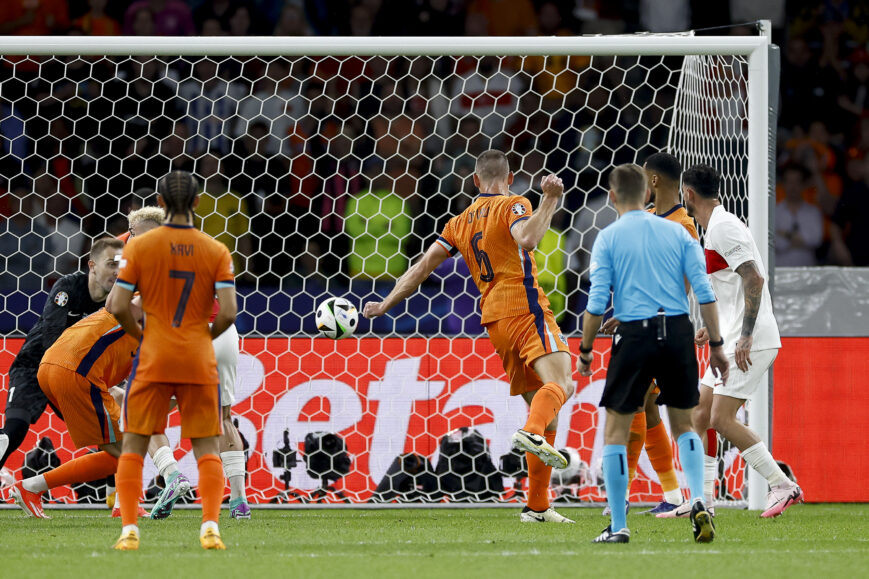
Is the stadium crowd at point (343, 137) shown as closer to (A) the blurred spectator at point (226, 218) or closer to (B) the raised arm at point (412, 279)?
(A) the blurred spectator at point (226, 218)

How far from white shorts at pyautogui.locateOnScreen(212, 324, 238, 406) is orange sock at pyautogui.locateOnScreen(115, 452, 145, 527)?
1.83 m

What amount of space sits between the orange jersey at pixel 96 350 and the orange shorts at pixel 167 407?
1.83 m

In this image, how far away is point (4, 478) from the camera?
736 centimetres

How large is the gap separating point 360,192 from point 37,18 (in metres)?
4.45

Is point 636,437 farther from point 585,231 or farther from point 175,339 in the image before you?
point 175,339

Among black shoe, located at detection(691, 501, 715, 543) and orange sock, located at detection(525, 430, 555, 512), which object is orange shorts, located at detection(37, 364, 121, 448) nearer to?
orange sock, located at detection(525, 430, 555, 512)

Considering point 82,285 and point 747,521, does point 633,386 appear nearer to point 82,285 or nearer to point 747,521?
point 747,521

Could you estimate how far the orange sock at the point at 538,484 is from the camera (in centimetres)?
669

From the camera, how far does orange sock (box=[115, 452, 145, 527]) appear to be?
4977 millimetres

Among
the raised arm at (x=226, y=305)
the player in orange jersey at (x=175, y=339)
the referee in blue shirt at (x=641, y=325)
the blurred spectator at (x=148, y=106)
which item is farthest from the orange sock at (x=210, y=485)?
the blurred spectator at (x=148, y=106)

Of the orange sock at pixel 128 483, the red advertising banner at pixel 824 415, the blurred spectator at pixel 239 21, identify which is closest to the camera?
the orange sock at pixel 128 483

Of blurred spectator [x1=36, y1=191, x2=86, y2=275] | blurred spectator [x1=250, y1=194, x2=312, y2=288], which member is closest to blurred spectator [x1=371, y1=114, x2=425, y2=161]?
blurred spectator [x1=250, y1=194, x2=312, y2=288]

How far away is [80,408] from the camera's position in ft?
22.3

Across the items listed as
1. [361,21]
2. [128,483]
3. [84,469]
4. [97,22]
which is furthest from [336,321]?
[97,22]
